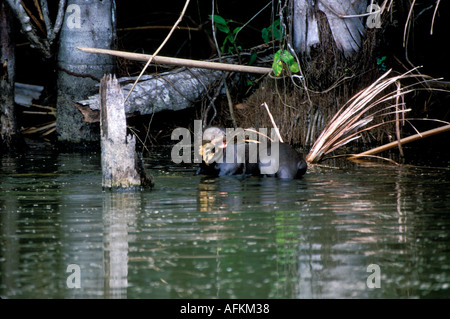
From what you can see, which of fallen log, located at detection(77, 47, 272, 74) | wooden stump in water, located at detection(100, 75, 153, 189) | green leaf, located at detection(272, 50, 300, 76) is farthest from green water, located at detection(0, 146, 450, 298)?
green leaf, located at detection(272, 50, 300, 76)

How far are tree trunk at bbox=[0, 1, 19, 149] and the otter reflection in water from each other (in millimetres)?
3576

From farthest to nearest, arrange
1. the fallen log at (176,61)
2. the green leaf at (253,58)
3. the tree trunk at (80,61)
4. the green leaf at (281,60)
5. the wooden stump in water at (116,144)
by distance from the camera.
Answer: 1. the green leaf at (253,58)
2. the tree trunk at (80,61)
3. the green leaf at (281,60)
4. the fallen log at (176,61)
5. the wooden stump in water at (116,144)

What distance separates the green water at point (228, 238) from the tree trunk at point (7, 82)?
10.0 feet

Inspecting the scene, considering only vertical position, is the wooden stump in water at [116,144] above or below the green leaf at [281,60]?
below

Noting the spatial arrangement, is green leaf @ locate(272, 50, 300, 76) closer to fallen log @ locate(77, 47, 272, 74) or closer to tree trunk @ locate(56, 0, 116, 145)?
fallen log @ locate(77, 47, 272, 74)

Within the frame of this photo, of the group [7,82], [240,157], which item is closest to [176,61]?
[240,157]

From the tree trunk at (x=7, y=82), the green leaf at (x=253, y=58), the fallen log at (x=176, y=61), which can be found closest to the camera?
the fallen log at (x=176, y=61)

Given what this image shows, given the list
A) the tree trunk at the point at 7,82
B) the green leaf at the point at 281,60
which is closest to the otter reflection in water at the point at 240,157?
the green leaf at the point at 281,60

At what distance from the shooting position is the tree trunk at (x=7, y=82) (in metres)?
9.20

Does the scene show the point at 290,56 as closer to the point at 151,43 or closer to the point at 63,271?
the point at 151,43

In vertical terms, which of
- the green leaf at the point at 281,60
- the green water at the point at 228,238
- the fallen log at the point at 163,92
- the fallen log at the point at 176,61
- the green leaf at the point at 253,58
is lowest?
the green water at the point at 228,238

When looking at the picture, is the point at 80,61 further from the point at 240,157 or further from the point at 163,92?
the point at 240,157

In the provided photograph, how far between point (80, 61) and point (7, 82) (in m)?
1.09

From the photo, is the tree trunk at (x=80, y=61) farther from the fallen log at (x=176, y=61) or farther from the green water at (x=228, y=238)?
the green water at (x=228, y=238)
